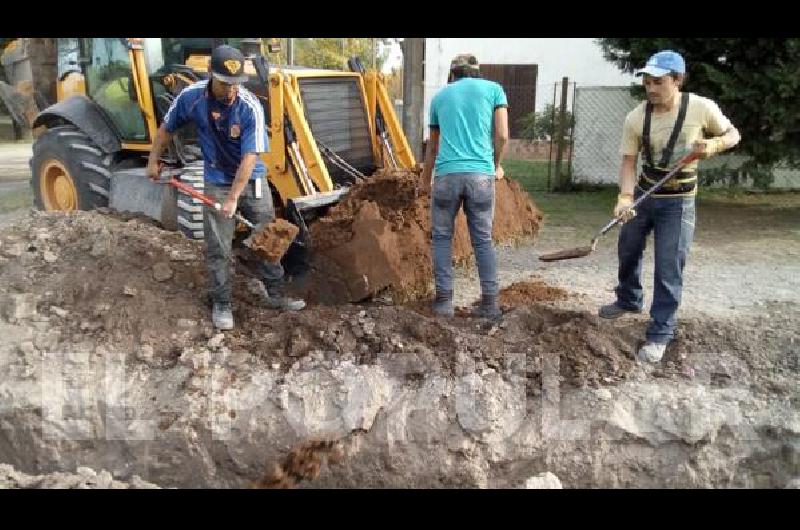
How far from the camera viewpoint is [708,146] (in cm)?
418

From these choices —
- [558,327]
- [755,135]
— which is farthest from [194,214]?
[755,135]

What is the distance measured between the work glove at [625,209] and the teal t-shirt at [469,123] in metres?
0.89

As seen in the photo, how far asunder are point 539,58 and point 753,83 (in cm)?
1057

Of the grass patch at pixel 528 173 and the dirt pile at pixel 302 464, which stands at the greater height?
the grass patch at pixel 528 173

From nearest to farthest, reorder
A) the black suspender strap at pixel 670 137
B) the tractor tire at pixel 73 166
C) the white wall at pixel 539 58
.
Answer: the black suspender strap at pixel 670 137, the tractor tire at pixel 73 166, the white wall at pixel 539 58

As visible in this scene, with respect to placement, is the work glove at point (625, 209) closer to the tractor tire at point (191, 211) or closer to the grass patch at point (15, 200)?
the tractor tire at point (191, 211)

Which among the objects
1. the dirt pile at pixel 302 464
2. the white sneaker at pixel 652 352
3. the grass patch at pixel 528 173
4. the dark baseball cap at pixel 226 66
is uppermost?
the dark baseball cap at pixel 226 66

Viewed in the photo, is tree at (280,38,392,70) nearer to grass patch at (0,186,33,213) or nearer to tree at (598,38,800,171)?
grass patch at (0,186,33,213)

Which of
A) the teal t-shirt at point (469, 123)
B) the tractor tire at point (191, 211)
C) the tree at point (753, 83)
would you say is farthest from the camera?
the tree at point (753, 83)

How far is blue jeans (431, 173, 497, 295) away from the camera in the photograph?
479cm

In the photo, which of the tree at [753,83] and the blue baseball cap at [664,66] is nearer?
the blue baseball cap at [664,66]

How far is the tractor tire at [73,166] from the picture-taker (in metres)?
7.49

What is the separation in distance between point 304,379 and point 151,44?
14.6 ft

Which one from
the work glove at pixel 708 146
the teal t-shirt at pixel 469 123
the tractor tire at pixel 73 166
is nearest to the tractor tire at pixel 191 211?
the tractor tire at pixel 73 166
